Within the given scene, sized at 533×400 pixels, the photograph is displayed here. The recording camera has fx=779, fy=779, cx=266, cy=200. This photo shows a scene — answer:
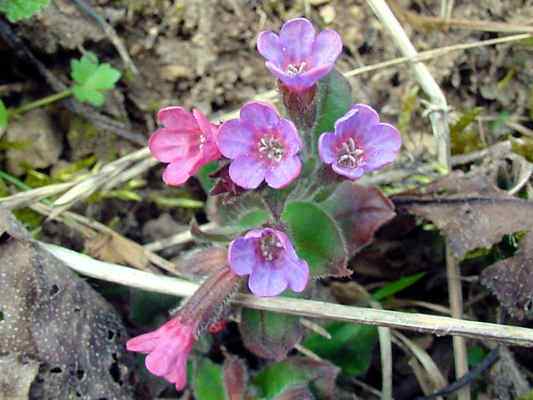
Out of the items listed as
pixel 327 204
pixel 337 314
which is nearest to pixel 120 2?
pixel 327 204

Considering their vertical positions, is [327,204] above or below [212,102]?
below

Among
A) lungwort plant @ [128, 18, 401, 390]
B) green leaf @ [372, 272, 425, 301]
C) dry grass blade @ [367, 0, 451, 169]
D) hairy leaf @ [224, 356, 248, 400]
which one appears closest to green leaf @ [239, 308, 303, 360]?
lungwort plant @ [128, 18, 401, 390]

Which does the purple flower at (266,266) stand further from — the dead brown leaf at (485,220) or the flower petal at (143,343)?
the dead brown leaf at (485,220)

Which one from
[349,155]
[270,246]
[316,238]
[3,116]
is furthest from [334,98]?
[3,116]

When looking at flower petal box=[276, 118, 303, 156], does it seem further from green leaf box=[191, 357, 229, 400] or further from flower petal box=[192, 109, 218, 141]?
green leaf box=[191, 357, 229, 400]

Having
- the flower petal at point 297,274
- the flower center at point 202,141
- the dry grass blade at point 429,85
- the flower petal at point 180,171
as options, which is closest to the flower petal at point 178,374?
the flower petal at point 297,274

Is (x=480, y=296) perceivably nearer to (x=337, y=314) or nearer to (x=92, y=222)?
(x=337, y=314)
